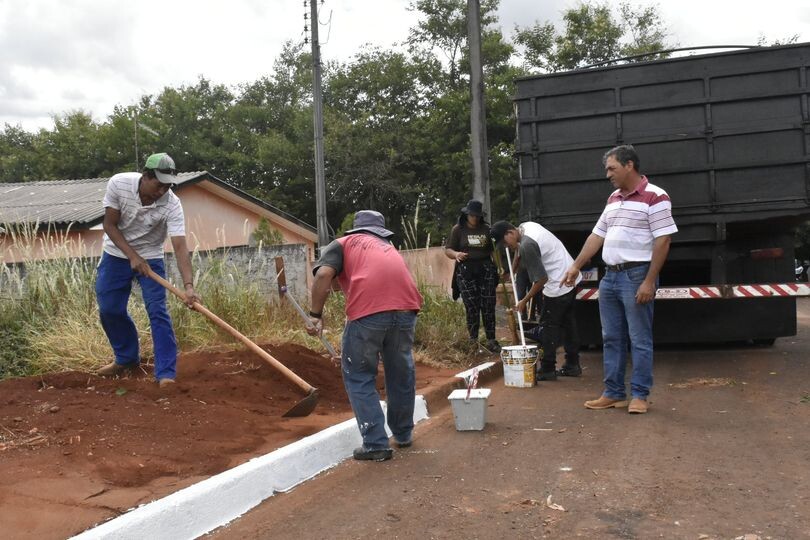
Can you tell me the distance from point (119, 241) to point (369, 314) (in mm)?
2055

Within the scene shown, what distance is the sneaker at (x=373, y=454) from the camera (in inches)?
186

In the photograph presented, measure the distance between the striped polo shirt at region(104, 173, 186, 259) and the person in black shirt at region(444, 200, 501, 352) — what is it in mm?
3850

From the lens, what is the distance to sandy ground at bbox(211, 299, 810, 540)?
3461 mm

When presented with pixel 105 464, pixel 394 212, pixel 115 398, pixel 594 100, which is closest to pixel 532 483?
pixel 105 464

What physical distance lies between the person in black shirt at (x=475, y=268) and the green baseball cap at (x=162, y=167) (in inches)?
160

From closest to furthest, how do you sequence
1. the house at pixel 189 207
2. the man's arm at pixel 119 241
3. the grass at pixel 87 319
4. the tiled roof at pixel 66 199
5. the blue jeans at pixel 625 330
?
the man's arm at pixel 119 241
the blue jeans at pixel 625 330
the grass at pixel 87 319
the tiled roof at pixel 66 199
the house at pixel 189 207

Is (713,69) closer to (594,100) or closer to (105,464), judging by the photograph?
(594,100)

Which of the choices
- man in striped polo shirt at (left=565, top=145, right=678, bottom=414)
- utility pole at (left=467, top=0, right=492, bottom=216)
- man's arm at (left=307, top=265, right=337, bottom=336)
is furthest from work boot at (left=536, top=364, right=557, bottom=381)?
utility pole at (left=467, top=0, right=492, bottom=216)

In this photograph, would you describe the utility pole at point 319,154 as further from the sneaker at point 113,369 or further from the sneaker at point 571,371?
the sneaker at point 113,369

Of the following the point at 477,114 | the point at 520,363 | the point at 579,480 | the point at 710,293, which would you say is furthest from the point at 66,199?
the point at 579,480

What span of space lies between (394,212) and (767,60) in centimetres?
2592

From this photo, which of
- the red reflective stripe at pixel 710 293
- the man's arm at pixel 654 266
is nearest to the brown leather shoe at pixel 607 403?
the man's arm at pixel 654 266

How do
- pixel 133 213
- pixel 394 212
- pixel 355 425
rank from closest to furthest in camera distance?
pixel 355 425 → pixel 133 213 → pixel 394 212

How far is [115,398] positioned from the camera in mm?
5180
